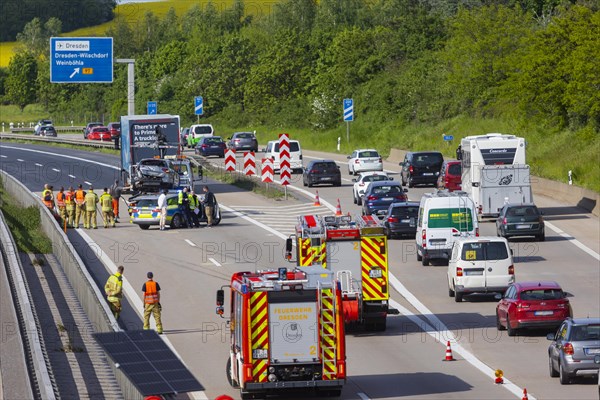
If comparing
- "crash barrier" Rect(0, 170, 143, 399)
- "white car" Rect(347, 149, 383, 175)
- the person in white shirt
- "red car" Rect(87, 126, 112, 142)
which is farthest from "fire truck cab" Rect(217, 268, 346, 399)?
"red car" Rect(87, 126, 112, 142)

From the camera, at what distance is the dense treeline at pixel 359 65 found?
63.1 metres

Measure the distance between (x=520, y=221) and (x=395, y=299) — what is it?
10.9 m

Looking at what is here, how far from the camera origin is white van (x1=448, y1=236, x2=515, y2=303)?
108 ft

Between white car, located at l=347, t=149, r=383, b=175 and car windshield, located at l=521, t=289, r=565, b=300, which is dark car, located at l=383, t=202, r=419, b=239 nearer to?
car windshield, located at l=521, t=289, r=565, b=300

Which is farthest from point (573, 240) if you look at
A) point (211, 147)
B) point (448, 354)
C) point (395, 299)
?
point (211, 147)

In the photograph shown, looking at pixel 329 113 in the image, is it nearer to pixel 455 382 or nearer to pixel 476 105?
pixel 476 105

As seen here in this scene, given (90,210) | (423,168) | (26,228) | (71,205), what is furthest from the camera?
(423,168)

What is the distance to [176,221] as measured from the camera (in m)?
48.2

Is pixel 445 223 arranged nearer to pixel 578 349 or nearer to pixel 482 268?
pixel 482 268

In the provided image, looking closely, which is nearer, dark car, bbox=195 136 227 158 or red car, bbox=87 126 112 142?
dark car, bbox=195 136 227 158

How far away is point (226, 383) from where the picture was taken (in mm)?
23172

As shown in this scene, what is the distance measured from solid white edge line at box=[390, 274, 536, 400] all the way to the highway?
0.09 ft

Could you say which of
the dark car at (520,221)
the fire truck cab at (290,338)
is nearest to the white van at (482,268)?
the dark car at (520,221)

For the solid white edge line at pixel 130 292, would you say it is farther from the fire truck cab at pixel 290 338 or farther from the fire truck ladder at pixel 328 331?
the fire truck ladder at pixel 328 331
